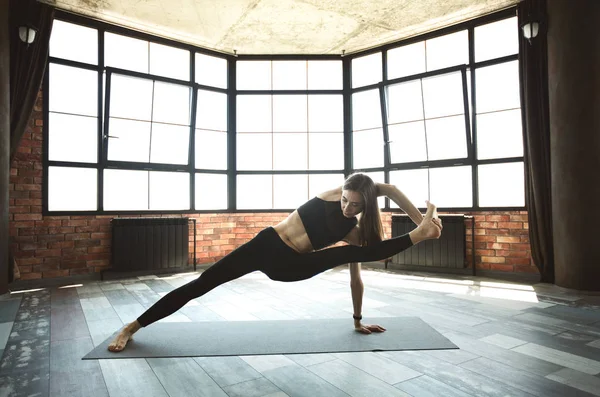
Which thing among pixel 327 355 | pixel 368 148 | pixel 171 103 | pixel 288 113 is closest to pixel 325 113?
pixel 288 113

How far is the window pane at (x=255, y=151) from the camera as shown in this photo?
6.08m

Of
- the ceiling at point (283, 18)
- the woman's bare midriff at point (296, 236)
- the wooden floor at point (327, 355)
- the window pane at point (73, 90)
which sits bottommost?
the wooden floor at point (327, 355)

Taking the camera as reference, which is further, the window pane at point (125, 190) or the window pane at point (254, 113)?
the window pane at point (254, 113)

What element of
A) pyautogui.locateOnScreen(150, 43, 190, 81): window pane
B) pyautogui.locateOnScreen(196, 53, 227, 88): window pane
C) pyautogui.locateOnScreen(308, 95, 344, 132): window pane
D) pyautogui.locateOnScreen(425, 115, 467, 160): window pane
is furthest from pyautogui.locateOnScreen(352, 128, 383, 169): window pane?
pyautogui.locateOnScreen(150, 43, 190, 81): window pane

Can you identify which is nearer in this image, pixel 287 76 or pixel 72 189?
pixel 72 189

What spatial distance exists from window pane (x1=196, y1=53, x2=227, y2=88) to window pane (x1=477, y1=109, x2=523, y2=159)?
3745 millimetres

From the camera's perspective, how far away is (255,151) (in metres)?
6.09

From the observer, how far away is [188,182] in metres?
5.66

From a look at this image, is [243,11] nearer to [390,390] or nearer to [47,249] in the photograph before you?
[47,249]

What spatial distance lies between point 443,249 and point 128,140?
4.35m

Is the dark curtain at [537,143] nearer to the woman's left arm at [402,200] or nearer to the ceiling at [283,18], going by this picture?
the ceiling at [283,18]

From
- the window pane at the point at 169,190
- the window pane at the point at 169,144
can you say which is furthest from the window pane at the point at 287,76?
the window pane at the point at 169,190

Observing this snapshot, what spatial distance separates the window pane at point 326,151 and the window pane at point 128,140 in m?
2.40

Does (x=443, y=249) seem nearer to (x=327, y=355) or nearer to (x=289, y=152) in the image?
(x=289, y=152)
